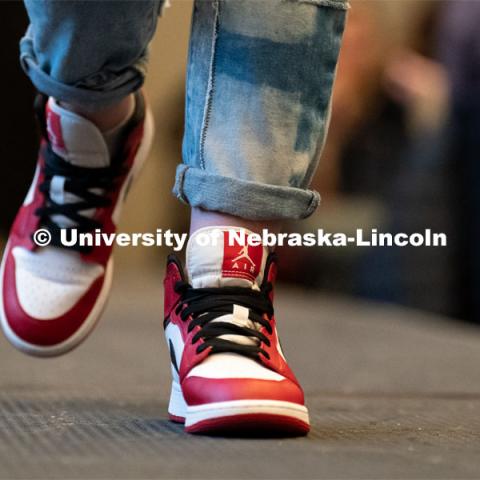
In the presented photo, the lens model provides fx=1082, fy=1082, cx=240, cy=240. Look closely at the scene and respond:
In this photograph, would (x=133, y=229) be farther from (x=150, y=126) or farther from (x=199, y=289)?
(x=199, y=289)

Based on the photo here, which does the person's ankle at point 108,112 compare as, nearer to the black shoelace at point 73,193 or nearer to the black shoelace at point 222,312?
the black shoelace at point 73,193

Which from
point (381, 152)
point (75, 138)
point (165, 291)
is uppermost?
point (381, 152)

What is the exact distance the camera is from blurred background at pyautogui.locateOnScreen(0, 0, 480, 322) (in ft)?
9.18

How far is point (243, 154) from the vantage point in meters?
0.97

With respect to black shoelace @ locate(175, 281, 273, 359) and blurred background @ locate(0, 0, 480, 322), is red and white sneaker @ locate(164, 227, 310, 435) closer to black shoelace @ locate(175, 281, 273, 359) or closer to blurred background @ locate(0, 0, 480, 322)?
black shoelace @ locate(175, 281, 273, 359)

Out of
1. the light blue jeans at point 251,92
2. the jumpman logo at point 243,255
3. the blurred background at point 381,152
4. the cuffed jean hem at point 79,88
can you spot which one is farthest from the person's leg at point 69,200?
the blurred background at point 381,152

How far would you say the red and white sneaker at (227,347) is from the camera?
905 millimetres

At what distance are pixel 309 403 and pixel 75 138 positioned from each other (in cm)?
42

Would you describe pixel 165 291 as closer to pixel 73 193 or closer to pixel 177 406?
pixel 177 406

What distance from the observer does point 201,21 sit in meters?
0.99

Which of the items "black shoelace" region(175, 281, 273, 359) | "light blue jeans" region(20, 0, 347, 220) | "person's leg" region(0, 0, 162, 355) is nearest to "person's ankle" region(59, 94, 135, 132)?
"person's leg" region(0, 0, 162, 355)

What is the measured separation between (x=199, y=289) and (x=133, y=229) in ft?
12.0

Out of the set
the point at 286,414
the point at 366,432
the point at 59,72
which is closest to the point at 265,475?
the point at 286,414

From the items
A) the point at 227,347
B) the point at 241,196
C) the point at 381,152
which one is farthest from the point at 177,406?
the point at 381,152
